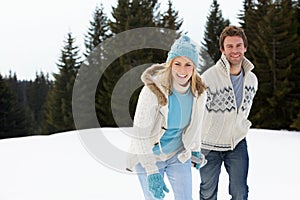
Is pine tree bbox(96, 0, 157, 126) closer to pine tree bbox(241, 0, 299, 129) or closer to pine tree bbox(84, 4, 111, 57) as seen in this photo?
pine tree bbox(84, 4, 111, 57)

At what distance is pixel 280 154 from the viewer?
504 centimetres

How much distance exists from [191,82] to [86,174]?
2.51m

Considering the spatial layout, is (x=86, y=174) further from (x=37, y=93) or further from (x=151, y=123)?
(x=37, y=93)

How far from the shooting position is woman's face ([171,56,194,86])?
74.0 inches

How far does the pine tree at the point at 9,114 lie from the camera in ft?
60.1

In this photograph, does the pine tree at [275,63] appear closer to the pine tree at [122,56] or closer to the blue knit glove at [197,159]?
the pine tree at [122,56]

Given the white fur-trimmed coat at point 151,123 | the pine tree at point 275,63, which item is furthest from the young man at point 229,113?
the pine tree at point 275,63

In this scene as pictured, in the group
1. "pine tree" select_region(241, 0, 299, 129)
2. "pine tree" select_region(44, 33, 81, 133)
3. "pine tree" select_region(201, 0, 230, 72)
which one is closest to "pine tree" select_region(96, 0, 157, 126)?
"pine tree" select_region(201, 0, 230, 72)

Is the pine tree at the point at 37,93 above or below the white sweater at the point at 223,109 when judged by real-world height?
above

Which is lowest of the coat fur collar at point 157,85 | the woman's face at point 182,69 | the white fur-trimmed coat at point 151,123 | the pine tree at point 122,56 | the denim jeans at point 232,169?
the denim jeans at point 232,169

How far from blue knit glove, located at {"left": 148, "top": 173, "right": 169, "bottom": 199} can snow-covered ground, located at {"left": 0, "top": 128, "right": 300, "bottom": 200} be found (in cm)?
126

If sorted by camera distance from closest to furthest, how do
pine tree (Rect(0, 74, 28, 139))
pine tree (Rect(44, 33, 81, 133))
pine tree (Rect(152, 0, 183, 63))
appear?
pine tree (Rect(152, 0, 183, 63)), pine tree (Rect(44, 33, 81, 133)), pine tree (Rect(0, 74, 28, 139))

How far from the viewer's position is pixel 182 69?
1879 mm

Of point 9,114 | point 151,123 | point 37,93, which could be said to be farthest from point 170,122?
point 37,93
